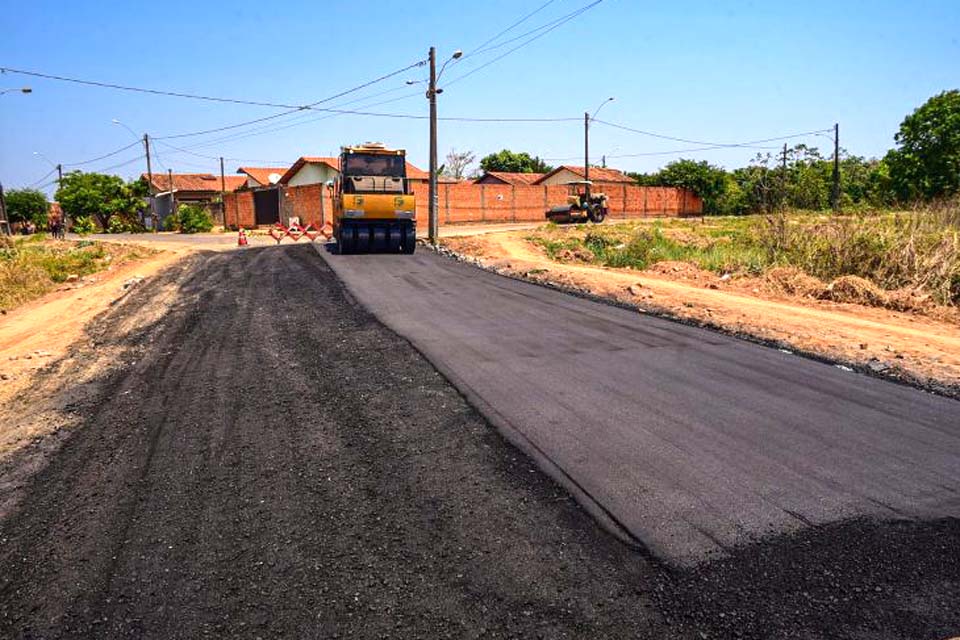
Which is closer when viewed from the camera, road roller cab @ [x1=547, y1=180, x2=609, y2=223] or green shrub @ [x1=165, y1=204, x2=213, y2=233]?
road roller cab @ [x1=547, y1=180, x2=609, y2=223]

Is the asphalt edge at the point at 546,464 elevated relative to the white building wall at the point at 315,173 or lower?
lower

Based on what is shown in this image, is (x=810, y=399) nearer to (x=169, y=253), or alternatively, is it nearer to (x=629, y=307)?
(x=629, y=307)

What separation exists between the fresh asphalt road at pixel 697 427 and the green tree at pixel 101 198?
4888 centimetres

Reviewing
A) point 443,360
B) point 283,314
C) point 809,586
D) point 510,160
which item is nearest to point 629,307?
point 443,360

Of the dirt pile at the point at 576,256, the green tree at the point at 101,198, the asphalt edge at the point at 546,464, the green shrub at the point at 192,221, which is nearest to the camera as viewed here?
the asphalt edge at the point at 546,464

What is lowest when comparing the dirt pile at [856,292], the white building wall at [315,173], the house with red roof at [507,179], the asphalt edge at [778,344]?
the asphalt edge at [778,344]

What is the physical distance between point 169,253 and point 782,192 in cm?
1970

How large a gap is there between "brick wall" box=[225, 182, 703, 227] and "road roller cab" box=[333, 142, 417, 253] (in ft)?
59.3

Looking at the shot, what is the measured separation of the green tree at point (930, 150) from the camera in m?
47.1

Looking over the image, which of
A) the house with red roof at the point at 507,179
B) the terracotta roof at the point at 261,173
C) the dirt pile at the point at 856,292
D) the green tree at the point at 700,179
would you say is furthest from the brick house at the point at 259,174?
the dirt pile at the point at 856,292

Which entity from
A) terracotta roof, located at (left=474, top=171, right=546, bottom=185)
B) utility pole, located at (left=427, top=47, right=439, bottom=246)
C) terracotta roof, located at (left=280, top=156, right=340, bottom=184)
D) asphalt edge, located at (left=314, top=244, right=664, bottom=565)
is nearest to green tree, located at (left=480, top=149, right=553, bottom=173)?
terracotta roof, located at (left=474, top=171, right=546, bottom=185)

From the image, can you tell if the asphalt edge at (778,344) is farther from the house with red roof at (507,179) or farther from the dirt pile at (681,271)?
the house with red roof at (507,179)

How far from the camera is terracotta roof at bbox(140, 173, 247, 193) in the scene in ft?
196

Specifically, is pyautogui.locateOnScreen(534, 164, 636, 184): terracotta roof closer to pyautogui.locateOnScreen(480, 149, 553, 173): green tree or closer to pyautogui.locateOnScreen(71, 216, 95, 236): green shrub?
pyautogui.locateOnScreen(480, 149, 553, 173): green tree
